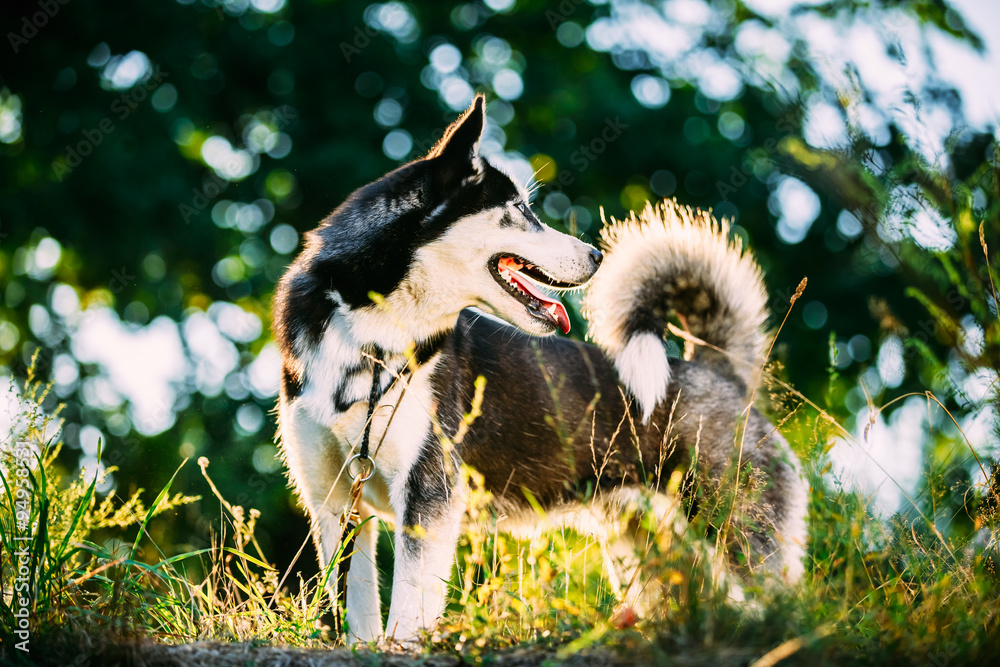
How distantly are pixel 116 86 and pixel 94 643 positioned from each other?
26.3ft

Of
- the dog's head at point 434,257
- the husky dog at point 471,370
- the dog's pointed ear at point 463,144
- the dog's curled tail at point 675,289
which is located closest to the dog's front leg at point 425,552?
the husky dog at point 471,370

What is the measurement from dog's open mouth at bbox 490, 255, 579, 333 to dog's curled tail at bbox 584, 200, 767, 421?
469 mm

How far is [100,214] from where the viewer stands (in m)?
7.82

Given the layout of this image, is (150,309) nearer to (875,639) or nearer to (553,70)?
(553,70)

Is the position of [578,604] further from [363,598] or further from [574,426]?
[574,426]

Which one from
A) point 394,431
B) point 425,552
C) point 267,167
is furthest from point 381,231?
point 267,167

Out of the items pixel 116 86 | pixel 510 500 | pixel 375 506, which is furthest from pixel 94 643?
pixel 116 86

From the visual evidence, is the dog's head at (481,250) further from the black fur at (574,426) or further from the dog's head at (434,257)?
the black fur at (574,426)

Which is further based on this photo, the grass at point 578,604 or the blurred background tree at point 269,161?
the blurred background tree at point 269,161

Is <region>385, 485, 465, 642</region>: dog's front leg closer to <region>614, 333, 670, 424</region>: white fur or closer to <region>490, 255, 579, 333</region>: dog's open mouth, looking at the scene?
<region>490, 255, 579, 333</region>: dog's open mouth

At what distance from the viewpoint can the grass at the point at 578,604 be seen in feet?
4.88

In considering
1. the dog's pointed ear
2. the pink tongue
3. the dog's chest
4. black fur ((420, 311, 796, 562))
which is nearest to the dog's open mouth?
the pink tongue

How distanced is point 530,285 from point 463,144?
0.64 m

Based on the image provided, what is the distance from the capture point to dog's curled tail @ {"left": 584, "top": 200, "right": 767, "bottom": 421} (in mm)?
3432
